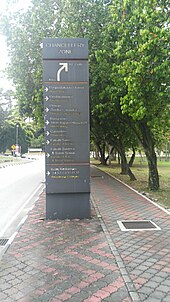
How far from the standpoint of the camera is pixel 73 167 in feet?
27.2

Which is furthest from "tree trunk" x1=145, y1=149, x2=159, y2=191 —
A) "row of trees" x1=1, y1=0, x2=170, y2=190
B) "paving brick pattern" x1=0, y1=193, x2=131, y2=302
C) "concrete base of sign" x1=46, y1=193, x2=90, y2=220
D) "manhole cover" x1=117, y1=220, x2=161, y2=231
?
"paving brick pattern" x1=0, y1=193, x2=131, y2=302

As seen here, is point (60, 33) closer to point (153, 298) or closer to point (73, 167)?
point (73, 167)

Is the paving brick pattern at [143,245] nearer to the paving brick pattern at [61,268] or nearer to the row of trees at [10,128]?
the paving brick pattern at [61,268]

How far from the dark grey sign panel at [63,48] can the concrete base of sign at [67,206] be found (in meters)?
3.46

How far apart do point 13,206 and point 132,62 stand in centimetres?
577

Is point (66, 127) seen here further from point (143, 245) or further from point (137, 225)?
point (143, 245)

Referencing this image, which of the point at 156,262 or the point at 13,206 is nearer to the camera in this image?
the point at 156,262

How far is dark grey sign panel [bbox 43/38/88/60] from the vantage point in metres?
8.19

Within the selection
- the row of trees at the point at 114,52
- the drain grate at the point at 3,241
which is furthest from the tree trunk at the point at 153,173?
the drain grate at the point at 3,241

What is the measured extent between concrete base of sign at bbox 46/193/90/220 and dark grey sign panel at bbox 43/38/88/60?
3.46m

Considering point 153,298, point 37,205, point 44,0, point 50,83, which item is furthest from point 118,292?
point 44,0

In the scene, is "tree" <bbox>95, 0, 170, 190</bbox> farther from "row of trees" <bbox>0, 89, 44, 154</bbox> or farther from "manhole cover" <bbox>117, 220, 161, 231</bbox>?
"row of trees" <bbox>0, 89, 44, 154</bbox>

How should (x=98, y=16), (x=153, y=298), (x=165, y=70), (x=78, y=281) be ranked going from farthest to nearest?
(x=98, y=16)
(x=165, y=70)
(x=78, y=281)
(x=153, y=298)

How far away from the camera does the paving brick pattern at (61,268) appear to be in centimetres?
415
